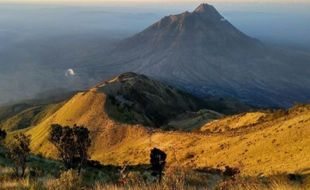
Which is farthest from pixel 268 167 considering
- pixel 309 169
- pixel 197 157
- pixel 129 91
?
pixel 129 91

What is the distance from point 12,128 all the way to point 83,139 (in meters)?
124

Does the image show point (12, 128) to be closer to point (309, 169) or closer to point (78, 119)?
point (78, 119)

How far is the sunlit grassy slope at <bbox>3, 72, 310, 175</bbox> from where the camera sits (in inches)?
1478

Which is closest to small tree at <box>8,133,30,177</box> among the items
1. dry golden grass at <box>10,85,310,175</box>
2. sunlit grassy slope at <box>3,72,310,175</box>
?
sunlit grassy slope at <box>3,72,310,175</box>

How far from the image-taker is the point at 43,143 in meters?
88.6

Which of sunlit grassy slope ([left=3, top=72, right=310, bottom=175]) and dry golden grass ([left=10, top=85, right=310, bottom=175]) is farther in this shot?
sunlit grassy slope ([left=3, top=72, right=310, bottom=175])

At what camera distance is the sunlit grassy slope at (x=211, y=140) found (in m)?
37.5

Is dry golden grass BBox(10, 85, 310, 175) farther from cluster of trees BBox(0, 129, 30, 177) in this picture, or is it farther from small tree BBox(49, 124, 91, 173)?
cluster of trees BBox(0, 129, 30, 177)

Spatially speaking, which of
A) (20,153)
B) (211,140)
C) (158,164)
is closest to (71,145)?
(20,153)

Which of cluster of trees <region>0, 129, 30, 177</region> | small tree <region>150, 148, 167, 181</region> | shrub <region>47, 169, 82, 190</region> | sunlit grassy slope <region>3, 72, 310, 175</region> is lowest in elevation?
sunlit grassy slope <region>3, 72, 310, 175</region>

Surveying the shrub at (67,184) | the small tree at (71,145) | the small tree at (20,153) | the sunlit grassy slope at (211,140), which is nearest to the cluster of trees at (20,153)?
the small tree at (20,153)

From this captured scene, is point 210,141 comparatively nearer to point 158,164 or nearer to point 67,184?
point 158,164

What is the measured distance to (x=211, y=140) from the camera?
194ft

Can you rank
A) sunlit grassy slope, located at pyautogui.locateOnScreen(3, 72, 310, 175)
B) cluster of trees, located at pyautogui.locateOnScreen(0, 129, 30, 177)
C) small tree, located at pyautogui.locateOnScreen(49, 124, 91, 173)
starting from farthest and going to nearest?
sunlit grassy slope, located at pyautogui.locateOnScreen(3, 72, 310, 175)
small tree, located at pyautogui.locateOnScreen(49, 124, 91, 173)
cluster of trees, located at pyautogui.locateOnScreen(0, 129, 30, 177)
